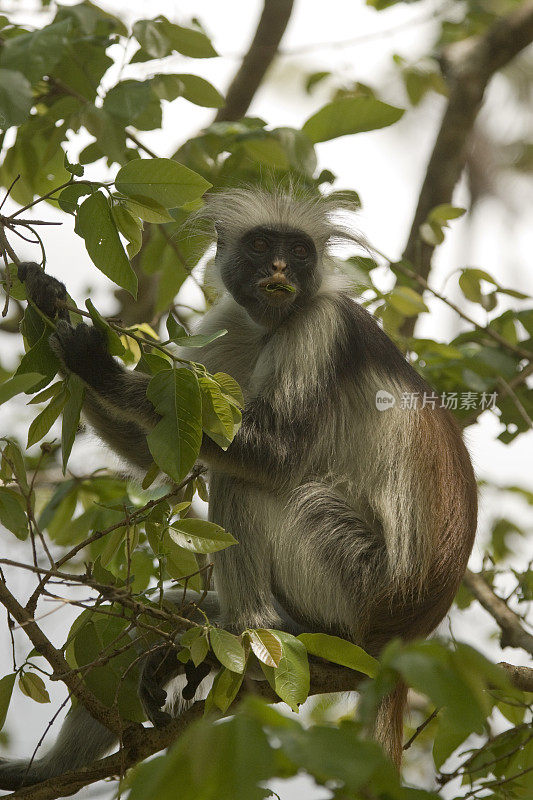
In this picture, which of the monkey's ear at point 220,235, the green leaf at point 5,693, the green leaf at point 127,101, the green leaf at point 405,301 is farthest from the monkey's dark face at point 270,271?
the green leaf at point 5,693

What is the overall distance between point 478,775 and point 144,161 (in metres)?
2.72

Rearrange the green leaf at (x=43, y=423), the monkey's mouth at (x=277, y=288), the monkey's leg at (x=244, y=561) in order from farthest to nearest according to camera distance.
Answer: the monkey's mouth at (x=277, y=288) → the monkey's leg at (x=244, y=561) → the green leaf at (x=43, y=423)

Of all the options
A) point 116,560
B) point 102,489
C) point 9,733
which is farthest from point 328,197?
point 9,733

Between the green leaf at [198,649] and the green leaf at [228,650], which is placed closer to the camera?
the green leaf at [228,650]

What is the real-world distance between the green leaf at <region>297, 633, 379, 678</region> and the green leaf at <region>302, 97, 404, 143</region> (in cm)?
268

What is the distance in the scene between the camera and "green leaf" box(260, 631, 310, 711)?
A: 2.85 m

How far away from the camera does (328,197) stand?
19.2 ft

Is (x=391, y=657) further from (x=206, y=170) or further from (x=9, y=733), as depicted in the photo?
(x=9, y=733)

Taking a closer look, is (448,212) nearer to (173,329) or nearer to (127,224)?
(173,329)

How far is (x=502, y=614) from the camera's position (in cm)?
503

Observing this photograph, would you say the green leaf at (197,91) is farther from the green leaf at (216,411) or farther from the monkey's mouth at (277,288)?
the green leaf at (216,411)

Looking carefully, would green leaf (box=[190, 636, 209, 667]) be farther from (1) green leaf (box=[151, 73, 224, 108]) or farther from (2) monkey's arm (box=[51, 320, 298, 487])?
(1) green leaf (box=[151, 73, 224, 108])

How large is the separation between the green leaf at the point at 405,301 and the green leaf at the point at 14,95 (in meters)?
2.84

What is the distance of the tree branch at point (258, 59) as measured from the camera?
22.6ft
